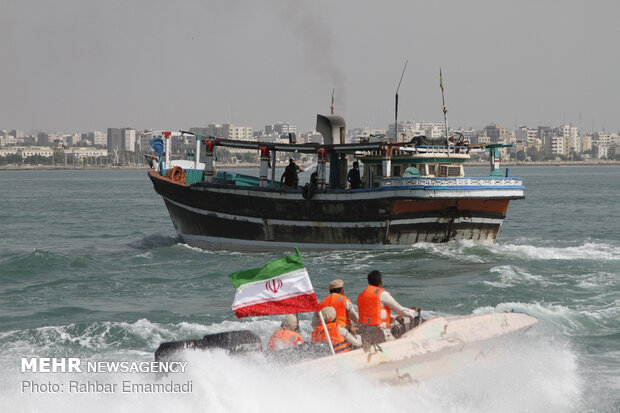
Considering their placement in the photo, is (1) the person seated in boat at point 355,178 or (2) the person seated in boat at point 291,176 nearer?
(1) the person seated in boat at point 355,178

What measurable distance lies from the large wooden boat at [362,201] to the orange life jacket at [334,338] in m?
14.5

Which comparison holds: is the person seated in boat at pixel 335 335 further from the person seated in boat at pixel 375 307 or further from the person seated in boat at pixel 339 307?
the person seated in boat at pixel 375 307

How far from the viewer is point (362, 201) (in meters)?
27.2

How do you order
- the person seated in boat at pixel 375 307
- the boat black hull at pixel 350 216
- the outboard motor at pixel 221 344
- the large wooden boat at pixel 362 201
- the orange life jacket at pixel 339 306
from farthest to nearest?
the boat black hull at pixel 350 216, the large wooden boat at pixel 362 201, the person seated in boat at pixel 375 307, the orange life jacket at pixel 339 306, the outboard motor at pixel 221 344

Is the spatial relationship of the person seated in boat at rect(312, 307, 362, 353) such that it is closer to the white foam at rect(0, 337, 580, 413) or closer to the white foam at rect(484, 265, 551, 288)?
the white foam at rect(0, 337, 580, 413)

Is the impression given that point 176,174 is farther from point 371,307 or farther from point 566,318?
point 371,307

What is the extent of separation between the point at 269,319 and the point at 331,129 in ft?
43.5

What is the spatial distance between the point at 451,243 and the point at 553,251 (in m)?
3.83

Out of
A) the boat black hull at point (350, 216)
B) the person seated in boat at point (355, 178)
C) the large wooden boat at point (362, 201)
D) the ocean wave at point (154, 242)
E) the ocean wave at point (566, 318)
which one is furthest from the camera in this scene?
the ocean wave at point (154, 242)

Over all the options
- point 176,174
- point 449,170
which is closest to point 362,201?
point 449,170

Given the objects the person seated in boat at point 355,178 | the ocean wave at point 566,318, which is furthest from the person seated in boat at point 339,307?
the person seated in boat at point 355,178

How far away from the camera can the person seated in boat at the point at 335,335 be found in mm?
12008

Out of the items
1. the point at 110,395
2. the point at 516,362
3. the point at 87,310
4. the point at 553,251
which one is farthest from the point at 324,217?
the point at 110,395

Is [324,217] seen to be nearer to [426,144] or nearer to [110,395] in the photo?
[426,144]
